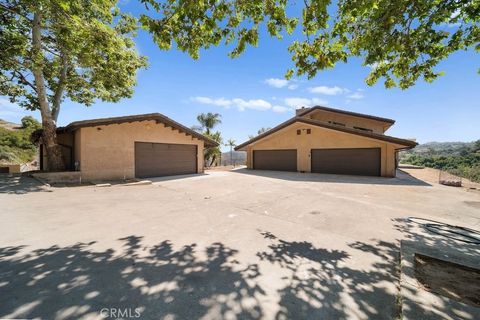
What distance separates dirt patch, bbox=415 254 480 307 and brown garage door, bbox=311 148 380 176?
46.4ft

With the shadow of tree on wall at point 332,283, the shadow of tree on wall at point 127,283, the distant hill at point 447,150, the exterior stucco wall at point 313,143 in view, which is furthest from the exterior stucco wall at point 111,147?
the distant hill at point 447,150

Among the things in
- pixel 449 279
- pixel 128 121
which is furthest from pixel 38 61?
pixel 449 279

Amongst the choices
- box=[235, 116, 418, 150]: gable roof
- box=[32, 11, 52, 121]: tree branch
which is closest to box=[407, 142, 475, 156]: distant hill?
box=[235, 116, 418, 150]: gable roof

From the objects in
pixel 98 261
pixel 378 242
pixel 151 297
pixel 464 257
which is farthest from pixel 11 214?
pixel 464 257

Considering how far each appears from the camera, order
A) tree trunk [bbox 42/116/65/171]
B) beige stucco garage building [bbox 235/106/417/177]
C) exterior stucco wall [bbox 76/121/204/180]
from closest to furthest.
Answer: exterior stucco wall [bbox 76/121/204/180] < tree trunk [bbox 42/116/65/171] < beige stucco garage building [bbox 235/106/417/177]

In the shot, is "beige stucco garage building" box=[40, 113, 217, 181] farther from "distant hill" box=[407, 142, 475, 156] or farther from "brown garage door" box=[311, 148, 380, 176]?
"distant hill" box=[407, 142, 475, 156]

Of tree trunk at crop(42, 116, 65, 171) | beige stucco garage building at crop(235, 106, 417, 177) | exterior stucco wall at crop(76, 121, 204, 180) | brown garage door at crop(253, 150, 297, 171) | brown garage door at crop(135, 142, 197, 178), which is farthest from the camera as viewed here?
brown garage door at crop(253, 150, 297, 171)

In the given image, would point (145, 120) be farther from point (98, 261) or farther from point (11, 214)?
point (98, 261)

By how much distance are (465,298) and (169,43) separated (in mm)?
6855

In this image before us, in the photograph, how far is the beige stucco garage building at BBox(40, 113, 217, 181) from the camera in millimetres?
11750

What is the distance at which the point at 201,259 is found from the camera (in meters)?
3.42

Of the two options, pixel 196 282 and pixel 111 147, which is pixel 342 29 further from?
pixel 111 147

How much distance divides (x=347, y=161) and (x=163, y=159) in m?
14.6

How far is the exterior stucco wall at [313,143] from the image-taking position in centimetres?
1527
